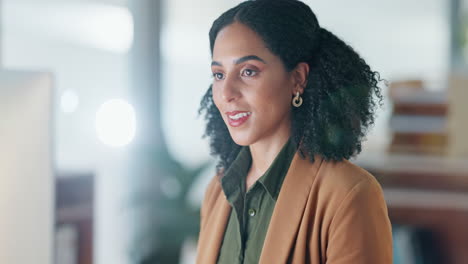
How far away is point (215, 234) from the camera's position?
29.0 inches

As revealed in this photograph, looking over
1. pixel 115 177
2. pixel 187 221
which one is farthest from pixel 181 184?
pixel 115 177

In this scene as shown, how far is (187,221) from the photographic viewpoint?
347 centimetres

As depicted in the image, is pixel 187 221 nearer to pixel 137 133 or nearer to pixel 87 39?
pixel 137 133

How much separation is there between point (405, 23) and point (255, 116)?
10.6 ft

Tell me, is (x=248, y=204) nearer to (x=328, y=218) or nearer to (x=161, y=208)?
(x=328, y=218)

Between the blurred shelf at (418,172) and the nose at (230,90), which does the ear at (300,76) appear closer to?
the nose at (230,90)

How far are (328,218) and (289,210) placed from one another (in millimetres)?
50

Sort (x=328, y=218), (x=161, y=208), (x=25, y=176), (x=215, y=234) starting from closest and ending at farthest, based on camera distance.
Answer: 1. (x=328, y=218)
2. (x=215, y=234)
3. (x=25, y=176)
4. (x=161, y=208)

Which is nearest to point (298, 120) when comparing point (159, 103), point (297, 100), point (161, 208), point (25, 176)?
point (297, 100)

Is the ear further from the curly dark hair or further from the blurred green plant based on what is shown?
the blurred green plant

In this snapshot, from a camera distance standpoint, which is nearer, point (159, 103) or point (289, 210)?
point (289, 210)

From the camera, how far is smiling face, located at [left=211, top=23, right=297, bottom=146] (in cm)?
65

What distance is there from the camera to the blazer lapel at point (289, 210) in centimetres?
65

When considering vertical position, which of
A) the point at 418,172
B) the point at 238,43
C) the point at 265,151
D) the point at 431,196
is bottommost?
the point at 431,196
